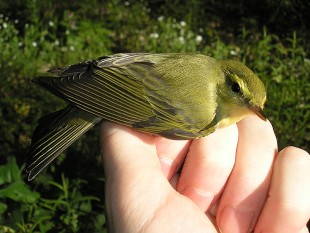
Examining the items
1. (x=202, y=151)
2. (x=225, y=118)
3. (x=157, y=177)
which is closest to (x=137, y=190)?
(x=157, y=177)

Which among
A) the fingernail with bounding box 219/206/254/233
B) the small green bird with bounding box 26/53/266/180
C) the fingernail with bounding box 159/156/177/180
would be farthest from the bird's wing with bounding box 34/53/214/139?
the fingernail with bounding box 219/206/254/233

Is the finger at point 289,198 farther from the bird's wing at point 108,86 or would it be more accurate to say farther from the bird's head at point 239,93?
the bird's wing at point 108,86

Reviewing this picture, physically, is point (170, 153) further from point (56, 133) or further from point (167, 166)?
point (56, 133)

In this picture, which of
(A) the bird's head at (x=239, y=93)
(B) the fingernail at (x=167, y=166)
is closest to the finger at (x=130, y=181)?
(B) the fingernail at (x=167, y=166)

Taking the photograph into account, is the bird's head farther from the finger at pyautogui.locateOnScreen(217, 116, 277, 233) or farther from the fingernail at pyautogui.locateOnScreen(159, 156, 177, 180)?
the fingernail at pyautogui.locateOnScreen(159, 156, 177, 180)

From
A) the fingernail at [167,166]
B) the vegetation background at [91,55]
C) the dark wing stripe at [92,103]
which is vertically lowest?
the vegetation background at [91,55]

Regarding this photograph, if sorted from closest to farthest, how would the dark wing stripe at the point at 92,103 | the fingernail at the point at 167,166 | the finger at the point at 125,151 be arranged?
the finger at the point at 125,151 → the fingernail at the point at 167,166 → the dark wing stripe at the point at 92,103

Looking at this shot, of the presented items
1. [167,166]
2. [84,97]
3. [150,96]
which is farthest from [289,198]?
[84,97]
